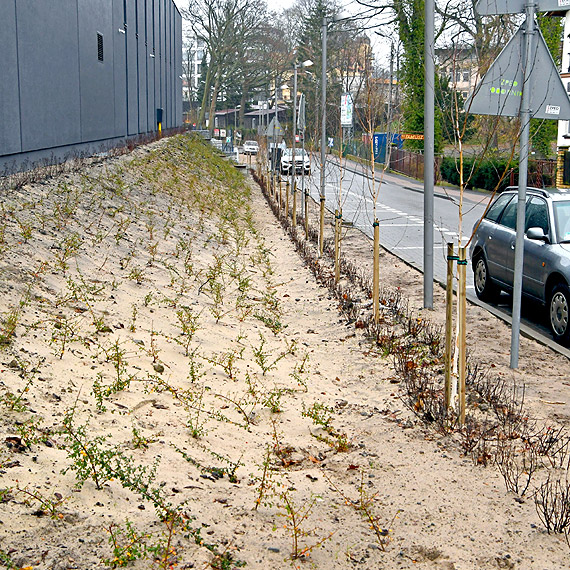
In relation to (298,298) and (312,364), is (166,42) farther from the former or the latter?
(312,364)

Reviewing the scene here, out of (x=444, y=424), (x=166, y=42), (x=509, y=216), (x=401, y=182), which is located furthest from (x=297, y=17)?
(x=444, y=424)

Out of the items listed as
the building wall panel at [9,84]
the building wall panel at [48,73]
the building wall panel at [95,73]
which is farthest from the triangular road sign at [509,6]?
the building wall panel at [95,73]

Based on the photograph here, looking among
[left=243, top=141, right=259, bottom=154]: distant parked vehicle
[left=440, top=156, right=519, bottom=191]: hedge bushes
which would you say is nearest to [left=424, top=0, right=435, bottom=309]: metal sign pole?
[left=440, top=156, right=519, bottom=191]: hedge bushes

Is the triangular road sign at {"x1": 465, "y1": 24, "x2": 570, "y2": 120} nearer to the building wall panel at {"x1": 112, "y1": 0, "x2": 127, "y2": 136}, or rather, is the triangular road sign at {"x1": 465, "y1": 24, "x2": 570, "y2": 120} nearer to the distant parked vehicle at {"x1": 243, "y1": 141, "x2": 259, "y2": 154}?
the building wall panel at {"x1": 112, "y1": 0, "x2": 127, "y2": 136}

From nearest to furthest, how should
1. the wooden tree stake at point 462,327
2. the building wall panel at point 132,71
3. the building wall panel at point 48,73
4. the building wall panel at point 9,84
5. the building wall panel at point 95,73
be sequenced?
the wooden tree stake at point 462,327 < the building wall panel at point 9,84 < the building wall panel at point 48,73 < the building wall panel at point 95,73 < the building wall panel at point 132,71

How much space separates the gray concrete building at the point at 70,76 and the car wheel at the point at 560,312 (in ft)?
36.1

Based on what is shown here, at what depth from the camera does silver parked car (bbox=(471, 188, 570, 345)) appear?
9008 millimetres

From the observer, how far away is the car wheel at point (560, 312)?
8.77 meters

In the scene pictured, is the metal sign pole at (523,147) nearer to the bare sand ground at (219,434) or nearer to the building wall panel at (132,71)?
the bare sand ground at (219,434)

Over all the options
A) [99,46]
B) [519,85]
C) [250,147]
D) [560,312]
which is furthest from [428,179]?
[250,147]

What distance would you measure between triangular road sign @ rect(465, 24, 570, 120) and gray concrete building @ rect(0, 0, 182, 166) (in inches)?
437

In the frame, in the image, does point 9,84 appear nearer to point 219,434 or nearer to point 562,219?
point 562,219

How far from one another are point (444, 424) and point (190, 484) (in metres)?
2.02

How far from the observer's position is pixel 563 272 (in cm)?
889
